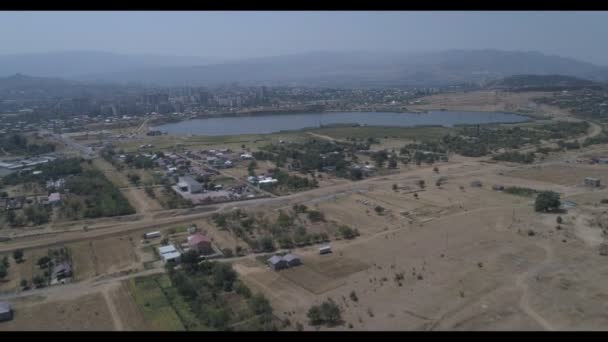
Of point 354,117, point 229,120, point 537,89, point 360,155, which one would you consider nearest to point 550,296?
point 360,155

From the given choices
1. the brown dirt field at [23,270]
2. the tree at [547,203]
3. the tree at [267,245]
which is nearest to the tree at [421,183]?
the tree at [547,203]

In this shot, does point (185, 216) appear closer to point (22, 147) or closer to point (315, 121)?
point (22, 147)

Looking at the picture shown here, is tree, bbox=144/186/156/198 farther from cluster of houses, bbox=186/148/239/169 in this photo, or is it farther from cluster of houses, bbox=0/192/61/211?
cluster of houses, bbox=186/148/239/169

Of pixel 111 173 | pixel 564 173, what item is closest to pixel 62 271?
pixel 111 173

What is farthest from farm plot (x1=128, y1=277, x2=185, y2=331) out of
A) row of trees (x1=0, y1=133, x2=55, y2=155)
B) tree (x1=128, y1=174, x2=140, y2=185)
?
row of trees (x1=0, y1=133, x2=55, y2=155)

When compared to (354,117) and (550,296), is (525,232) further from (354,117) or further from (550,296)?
(354,117)

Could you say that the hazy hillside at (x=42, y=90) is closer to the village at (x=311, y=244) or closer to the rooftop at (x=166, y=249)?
the village at (x=311, y=244)

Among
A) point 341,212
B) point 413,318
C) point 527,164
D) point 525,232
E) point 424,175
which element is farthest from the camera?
point 527,164
